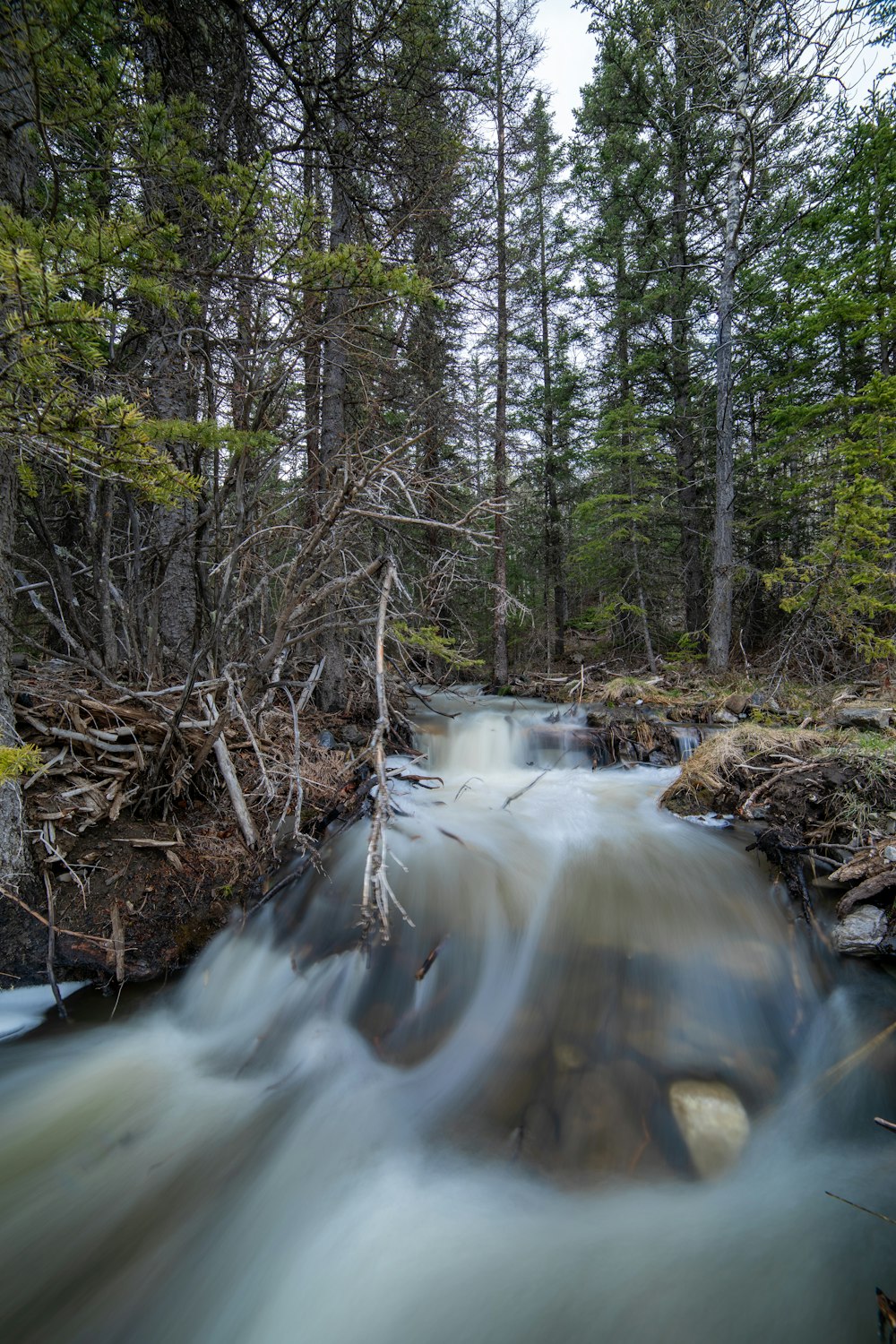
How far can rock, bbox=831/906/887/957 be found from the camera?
3240 mm

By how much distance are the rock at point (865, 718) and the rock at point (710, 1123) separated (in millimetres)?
3810

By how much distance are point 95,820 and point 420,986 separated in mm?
2324

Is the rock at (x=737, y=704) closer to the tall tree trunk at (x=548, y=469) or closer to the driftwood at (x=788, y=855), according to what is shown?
the driftwood at (x=788, y=855)

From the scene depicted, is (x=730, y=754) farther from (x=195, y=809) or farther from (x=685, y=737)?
(x=195, y=809)

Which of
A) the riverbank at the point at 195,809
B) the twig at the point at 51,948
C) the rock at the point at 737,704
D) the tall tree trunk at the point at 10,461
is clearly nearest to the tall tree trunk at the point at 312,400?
the tall tree trunk at the point at 10,461

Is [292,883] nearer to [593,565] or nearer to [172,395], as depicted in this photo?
[172,395]

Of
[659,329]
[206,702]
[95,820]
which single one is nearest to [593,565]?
[659,329]

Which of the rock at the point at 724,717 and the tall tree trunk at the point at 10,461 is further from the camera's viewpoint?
the rock at the point at 724,717

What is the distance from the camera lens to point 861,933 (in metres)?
3.30

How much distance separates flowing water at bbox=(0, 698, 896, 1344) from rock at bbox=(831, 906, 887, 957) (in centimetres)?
13

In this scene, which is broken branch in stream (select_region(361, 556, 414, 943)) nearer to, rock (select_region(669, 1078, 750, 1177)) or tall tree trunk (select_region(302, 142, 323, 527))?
rock (select_region(669, 1078, 750, 1177))

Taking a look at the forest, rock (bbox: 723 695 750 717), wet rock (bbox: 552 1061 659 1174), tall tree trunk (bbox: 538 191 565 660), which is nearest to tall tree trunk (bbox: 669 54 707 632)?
the forest

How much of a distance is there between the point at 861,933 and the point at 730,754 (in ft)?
6.90

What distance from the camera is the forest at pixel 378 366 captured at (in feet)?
8.97
